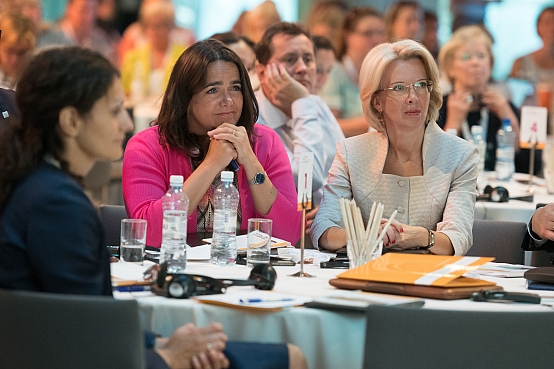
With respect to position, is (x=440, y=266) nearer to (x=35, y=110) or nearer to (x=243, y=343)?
(x=243, y=343)

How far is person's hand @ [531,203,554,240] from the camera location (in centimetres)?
304

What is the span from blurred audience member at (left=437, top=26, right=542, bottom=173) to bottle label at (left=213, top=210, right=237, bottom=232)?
3.40 m

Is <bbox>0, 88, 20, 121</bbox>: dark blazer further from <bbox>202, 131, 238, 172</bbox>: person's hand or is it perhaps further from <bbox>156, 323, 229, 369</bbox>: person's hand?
<bbox>156, 323, 229, 369</bbox>: person's hand

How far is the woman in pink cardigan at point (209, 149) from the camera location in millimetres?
3107

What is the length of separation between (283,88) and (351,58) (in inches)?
173

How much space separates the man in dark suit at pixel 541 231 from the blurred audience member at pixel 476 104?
8.76ft

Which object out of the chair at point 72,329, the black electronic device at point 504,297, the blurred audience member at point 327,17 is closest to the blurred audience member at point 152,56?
the blurred audience member at point 327,17

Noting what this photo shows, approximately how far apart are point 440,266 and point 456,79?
14.1ft

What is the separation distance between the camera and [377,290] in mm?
2238

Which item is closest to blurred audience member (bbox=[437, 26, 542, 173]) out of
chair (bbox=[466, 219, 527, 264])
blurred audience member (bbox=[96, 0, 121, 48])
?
chair (bbox=[466, 219, 527, 264])

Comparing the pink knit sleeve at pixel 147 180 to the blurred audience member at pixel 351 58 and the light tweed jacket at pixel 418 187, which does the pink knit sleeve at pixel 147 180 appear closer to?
the light tweed jacket at pixel 418 187

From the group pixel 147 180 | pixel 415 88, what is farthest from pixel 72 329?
pixel 415 88

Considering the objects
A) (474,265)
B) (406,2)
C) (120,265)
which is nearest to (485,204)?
(474,265)

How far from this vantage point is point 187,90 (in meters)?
3.25
